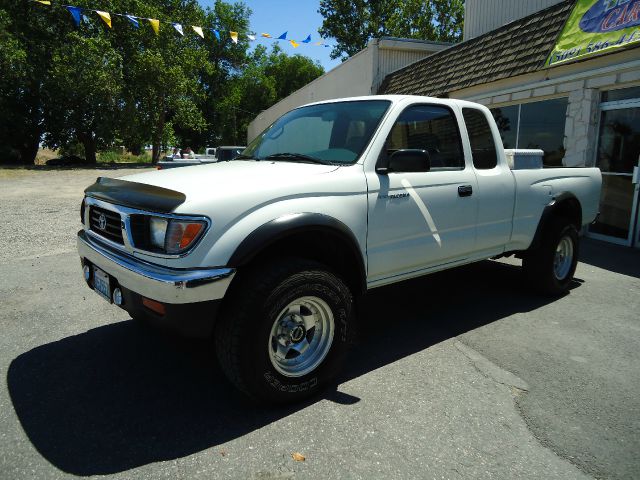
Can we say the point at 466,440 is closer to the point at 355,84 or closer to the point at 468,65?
the point at 468,65

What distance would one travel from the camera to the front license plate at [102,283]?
115 inches

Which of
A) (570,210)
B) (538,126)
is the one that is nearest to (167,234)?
(570,210)

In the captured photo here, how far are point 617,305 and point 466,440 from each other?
11.1 feet

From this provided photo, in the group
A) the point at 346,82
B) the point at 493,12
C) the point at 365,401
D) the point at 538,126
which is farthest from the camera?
the point at 346,82

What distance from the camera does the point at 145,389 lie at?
306 centimetres

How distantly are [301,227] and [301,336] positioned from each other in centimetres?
73

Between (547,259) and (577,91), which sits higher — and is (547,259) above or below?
below

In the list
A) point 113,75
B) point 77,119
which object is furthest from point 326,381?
point 77,119

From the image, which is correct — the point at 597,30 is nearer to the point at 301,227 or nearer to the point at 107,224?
the point at 301,227

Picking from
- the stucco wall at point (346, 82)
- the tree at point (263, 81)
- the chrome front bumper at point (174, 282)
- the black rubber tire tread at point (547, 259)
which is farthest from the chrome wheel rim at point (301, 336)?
the tree at point (263, 81)

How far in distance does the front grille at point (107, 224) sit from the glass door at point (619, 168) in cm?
784

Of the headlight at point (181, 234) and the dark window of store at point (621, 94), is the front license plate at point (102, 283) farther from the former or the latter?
the dark window of store at point (621, 94)

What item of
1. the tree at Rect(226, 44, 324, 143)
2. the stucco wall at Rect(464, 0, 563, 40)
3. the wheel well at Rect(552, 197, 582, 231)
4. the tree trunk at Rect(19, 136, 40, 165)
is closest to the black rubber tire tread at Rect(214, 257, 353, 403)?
the wheel well at Rect(552, 197, 582, 231)

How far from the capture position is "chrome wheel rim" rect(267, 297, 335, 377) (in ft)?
9.39
